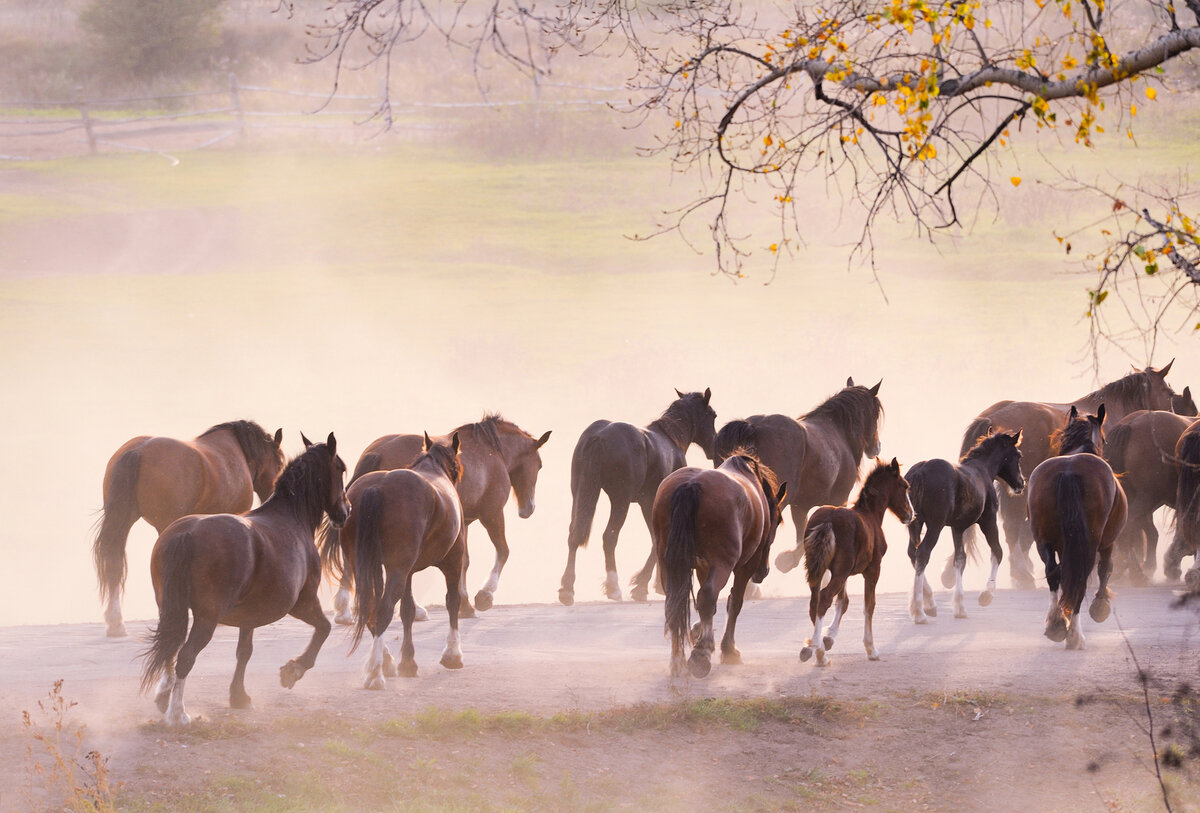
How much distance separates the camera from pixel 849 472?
502 inches

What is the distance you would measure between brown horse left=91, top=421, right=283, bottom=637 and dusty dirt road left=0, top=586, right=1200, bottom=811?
675 mm

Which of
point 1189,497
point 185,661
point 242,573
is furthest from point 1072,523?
point 185,661

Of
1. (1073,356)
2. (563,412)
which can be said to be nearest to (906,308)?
(1073,356)

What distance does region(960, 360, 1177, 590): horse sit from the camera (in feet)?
43.4

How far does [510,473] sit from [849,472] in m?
3.61

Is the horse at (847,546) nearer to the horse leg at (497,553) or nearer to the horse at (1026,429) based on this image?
the horse leg at (497,553)

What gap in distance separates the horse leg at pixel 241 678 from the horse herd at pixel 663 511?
0.01m

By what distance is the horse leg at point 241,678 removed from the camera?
25.8 feet

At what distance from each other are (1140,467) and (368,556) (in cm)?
847

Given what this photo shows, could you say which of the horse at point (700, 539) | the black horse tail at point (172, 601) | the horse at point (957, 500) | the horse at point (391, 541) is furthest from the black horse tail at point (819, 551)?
the black horse tail at point (172, 601)

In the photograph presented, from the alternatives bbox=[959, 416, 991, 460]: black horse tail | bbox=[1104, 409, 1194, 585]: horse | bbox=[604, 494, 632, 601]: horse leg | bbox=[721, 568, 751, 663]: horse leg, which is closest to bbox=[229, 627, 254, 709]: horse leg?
bbox=[721, 568, 751, 663]: horse leg

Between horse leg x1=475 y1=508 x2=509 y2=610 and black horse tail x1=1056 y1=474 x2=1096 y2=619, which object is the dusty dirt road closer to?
black horse tail x1=1056 y1=474 x2=1096 y2=619

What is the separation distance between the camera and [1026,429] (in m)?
13.2

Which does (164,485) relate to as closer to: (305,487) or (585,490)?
(305,487)
